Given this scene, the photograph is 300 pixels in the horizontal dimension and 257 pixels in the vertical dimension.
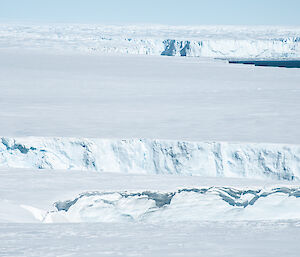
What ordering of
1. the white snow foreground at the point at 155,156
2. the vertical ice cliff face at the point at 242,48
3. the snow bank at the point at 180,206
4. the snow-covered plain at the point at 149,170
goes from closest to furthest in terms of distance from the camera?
the snow-covered plain at the point at 149,170, the snow bank at the point at 180,206, the white snow foreground at the point at 155,156, the vertical ice cliff face at the point at 242,48

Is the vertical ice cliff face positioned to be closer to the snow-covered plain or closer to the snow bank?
the snow-covered plain

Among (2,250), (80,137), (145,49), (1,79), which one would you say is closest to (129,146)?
(80,137)

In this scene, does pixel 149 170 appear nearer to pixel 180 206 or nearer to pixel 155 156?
pixel 155 156

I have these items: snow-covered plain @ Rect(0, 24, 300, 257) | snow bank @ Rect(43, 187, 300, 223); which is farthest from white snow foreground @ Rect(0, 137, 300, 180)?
snow bank @ Rect(43, 187, 300, 223)

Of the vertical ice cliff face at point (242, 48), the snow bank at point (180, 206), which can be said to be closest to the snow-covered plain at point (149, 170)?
the snow bank at point (180, 206)

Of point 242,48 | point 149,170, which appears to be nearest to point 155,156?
point 149,170

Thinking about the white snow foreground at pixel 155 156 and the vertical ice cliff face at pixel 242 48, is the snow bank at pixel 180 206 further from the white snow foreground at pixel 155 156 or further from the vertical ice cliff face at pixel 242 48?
the vertical ice cliff face at pixel 242 48
